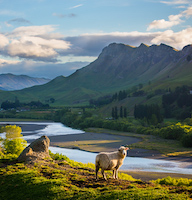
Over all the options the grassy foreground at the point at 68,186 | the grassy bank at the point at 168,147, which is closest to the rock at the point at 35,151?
the grassy foreground at the point at 68,186

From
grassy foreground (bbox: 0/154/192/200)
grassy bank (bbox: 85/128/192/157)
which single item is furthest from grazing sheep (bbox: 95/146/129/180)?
grassy bank (bbox: 85/128/192/157)

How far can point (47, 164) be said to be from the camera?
3331 cm

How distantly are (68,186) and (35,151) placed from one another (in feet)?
45.3

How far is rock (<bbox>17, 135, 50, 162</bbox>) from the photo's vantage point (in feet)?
116

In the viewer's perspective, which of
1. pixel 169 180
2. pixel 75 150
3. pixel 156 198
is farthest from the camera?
pixel 75 150

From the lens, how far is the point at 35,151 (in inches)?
1471

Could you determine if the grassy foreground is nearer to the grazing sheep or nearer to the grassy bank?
the grazing sheep

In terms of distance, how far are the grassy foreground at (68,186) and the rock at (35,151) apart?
230cm

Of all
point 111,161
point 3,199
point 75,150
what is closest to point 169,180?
point 111,161

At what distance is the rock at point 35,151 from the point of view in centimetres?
3531

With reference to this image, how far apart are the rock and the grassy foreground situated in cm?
230

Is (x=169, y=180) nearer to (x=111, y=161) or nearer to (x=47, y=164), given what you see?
(x=111, y=161)

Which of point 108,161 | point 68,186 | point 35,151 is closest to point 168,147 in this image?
point 35,151

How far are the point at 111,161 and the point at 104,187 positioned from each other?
9.86 ft
